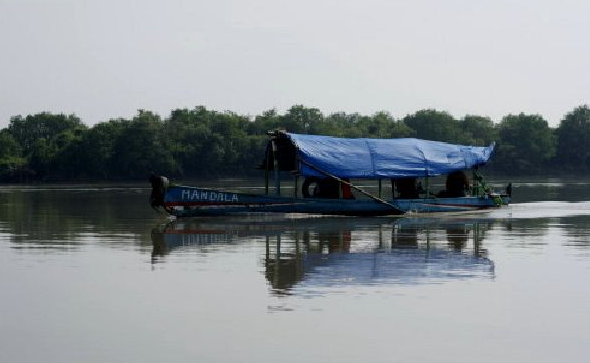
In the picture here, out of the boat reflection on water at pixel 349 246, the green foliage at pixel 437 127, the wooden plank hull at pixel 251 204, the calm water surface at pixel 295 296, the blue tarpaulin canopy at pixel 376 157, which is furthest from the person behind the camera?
the green foliage at pixel 437 127

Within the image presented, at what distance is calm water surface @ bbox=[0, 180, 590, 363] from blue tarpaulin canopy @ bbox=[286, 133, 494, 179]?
23.0 feet

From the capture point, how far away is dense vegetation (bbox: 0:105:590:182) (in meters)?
114

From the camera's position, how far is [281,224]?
32250mm

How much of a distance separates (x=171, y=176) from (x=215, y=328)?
101403 millimetres

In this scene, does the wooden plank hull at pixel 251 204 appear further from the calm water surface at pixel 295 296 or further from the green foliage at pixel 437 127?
the green foliage at pixel 437 127

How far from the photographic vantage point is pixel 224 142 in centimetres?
11862

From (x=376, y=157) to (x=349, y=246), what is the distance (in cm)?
1220

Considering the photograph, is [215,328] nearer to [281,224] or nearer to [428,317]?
[428,317]

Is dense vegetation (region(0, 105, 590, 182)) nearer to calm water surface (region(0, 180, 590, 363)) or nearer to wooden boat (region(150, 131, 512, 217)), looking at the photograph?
wooden boat (region(150, 131, 512, 217))

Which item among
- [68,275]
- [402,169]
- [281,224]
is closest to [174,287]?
[68,275]

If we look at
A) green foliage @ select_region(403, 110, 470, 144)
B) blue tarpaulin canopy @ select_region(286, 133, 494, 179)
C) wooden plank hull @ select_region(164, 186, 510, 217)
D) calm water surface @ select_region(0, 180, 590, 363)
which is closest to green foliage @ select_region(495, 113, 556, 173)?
green foliage @ select_region(403, 110, 470, 144)

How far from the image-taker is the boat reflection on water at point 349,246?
1827 centimetres

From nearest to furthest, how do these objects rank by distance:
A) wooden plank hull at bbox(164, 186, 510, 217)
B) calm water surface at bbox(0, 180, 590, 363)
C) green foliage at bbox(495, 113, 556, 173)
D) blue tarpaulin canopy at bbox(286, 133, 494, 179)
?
1. calm water surface at bbox(0, 180, 590, 363)
2. wooden plank hull at bbox(164, 186, 510, 217)
3. blue tarpaulin canopy at bbox(286, 133, 494, 179)
4. green foliage at bbox(495, 113, 556, 173)

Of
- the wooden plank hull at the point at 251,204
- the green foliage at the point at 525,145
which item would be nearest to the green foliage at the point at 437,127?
the green foliage at the point at 525,145
